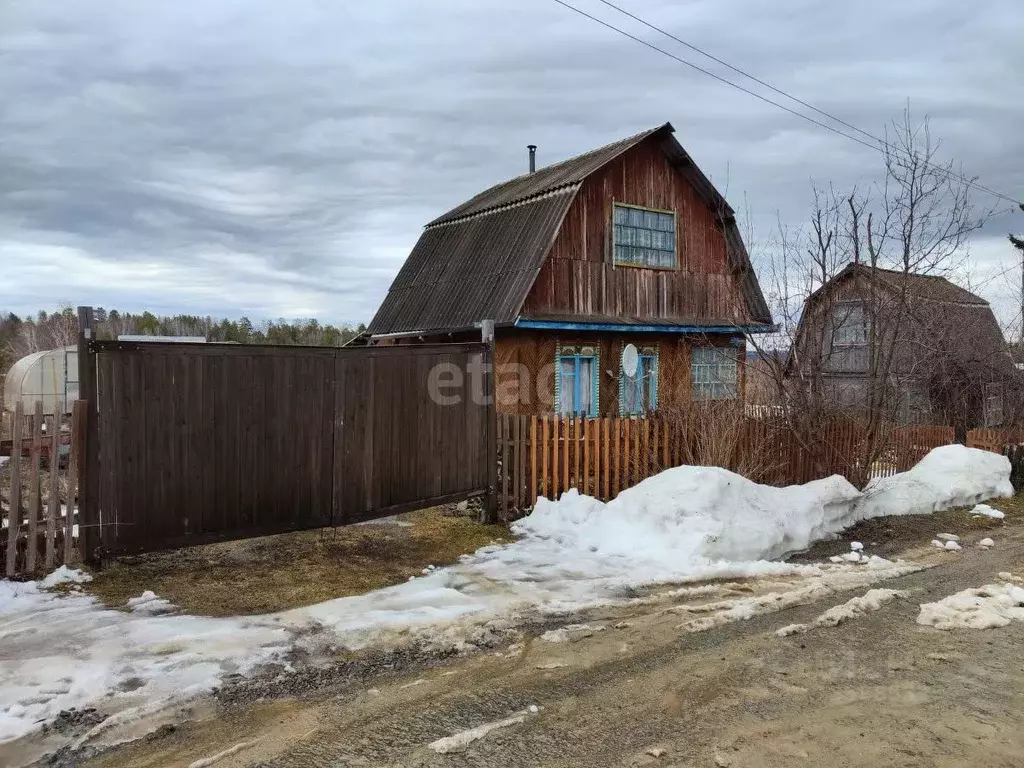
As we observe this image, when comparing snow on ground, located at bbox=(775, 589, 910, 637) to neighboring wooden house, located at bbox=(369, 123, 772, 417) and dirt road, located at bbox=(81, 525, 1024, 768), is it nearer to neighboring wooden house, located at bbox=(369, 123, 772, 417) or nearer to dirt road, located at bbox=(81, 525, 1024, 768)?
dirt road, located at bbox=(81, 525, 1024, 768)

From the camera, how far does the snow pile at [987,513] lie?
10.7 meters

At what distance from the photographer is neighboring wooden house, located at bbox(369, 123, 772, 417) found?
587 inches

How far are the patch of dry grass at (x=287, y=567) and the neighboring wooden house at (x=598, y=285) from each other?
20.8 feet

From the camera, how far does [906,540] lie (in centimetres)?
909

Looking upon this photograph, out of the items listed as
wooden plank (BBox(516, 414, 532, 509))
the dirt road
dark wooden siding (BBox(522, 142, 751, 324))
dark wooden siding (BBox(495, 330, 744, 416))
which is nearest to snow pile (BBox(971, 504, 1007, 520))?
dark wooden siding (BBox(495, 330, 744, 416))

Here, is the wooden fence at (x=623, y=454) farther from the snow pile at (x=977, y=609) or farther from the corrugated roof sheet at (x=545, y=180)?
the corrugated roof sheet at (x=545, y=180)

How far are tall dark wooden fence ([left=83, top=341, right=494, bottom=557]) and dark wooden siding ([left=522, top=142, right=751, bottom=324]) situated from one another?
6.06 m

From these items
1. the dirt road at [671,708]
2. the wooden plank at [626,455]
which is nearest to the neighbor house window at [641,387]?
the wooden plank at [626,455]

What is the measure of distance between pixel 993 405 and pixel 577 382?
45.4 ft

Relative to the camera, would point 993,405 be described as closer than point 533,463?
No

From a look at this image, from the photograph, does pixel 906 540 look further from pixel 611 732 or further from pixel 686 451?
pixel 611 732

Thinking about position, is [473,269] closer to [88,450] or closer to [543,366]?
[543,366]

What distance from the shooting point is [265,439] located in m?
7.22

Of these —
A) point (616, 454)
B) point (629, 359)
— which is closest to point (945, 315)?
point (629, 359)
